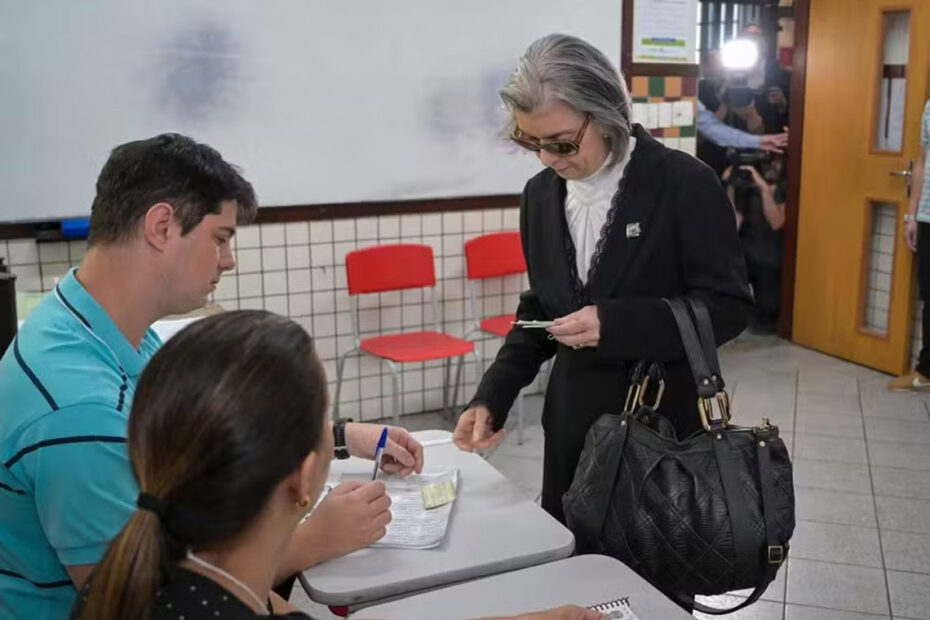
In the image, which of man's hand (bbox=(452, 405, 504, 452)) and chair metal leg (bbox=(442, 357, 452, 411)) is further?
chair metal leg (bbox=(442, 357, 452, 411))

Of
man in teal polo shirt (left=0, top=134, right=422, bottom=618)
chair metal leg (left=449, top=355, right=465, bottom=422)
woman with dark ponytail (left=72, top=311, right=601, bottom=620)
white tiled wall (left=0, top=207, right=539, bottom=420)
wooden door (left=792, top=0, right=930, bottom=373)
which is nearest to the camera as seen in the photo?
woman with dark ponytail (left=72, top=311, right=601, bottom=620)

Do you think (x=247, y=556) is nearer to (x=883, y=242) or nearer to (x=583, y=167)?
(x=583, y=167)

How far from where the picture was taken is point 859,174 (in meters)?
5.26

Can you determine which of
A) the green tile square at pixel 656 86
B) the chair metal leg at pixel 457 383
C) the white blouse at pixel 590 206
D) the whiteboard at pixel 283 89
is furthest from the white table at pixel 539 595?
the green tile square at pixel 656 86

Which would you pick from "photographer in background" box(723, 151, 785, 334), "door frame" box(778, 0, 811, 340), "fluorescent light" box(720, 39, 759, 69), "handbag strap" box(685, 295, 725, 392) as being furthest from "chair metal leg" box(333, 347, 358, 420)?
"fluorescent light" box(720, 39, 759, 69)

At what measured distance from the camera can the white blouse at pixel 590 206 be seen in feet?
6.19

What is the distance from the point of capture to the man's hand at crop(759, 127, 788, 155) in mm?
5824

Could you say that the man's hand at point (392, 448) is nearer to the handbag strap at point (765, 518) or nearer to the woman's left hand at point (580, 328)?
the woman's left hand at point (580, 328)

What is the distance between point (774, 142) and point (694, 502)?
15.5ft

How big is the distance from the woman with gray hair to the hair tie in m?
0.96

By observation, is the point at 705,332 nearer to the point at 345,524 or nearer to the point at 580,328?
the point at 580,328

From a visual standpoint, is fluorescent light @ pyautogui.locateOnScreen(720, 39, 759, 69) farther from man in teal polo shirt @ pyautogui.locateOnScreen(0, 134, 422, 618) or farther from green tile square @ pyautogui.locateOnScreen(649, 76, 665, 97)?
man in teal polo shirt @ pyautogui.locateOnScreen(0, 134, 422, 618)

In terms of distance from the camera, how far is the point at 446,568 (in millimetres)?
1501

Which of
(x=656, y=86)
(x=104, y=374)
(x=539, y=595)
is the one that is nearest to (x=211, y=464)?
(x=104, y=374)
